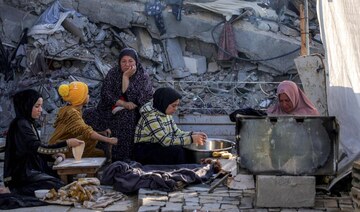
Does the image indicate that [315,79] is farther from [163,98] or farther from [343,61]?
[163,98]

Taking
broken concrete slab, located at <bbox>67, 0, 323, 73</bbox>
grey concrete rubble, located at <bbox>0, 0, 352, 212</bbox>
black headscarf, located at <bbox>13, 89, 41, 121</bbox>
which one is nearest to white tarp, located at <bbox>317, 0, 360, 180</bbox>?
black headscarf, located at <bbox>13, 89, 41, 121</bbox>

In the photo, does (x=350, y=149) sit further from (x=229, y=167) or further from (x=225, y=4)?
(x=225, y=4)

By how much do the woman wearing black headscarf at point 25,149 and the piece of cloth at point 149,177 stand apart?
0.49m

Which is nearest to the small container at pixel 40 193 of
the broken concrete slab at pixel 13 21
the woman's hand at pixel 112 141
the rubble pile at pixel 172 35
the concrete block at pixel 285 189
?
the woman's hand at pixel 112 141

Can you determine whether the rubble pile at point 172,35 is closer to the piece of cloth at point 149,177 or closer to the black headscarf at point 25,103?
the piece of cloth at point 149,177

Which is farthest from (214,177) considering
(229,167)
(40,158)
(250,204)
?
(40,158)

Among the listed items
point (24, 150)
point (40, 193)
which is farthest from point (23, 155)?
point (40, 193)

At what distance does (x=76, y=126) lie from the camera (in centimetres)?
739

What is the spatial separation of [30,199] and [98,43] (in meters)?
9.80

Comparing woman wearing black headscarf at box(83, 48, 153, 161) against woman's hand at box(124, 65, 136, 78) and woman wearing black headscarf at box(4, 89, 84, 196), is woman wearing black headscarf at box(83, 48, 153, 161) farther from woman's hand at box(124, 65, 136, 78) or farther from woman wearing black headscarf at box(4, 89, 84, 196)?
woman wearing black headscarf at box(4, 89, 84, 196)

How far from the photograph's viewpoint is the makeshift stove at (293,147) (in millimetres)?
5973

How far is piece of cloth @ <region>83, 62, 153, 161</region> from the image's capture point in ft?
26.0

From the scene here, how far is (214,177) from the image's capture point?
23.0ft

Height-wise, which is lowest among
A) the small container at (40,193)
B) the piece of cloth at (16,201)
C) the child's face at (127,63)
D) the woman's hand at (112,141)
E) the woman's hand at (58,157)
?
the piece of cloth at (16,201)
